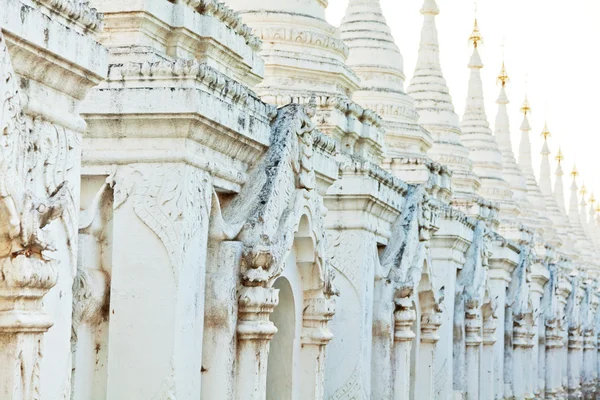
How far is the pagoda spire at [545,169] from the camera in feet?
193

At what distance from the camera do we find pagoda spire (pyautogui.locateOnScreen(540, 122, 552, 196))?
58934 mm

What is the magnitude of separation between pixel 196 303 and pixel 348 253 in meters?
5.21

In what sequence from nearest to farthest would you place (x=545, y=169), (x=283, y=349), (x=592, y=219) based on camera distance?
(x=283, y=349) → (x=545, y=169) → (x=592, y=219)

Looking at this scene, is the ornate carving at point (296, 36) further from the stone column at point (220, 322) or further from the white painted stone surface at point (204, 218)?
the stone column at point (220, 322)

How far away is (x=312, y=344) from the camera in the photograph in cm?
1213

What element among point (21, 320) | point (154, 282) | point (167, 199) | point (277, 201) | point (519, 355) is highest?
point (277, 201)

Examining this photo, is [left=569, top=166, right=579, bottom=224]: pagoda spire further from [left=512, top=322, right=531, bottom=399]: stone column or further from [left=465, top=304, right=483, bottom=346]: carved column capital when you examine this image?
[left=465, top=304, right=483, bottom=346]: carved column capital

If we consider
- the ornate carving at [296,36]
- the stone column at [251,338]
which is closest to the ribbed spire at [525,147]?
the ornate carving at [296,36]

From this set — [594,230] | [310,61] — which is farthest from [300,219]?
[594,230]

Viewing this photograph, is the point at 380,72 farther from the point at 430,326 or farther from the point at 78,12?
the point at 78,12

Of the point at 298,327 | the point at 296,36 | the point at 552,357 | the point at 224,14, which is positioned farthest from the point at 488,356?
the point at 224,14

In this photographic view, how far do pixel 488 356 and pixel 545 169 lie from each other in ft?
121

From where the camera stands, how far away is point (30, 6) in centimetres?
721

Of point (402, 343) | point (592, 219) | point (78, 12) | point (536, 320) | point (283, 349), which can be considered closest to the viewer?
point (78, 12)
